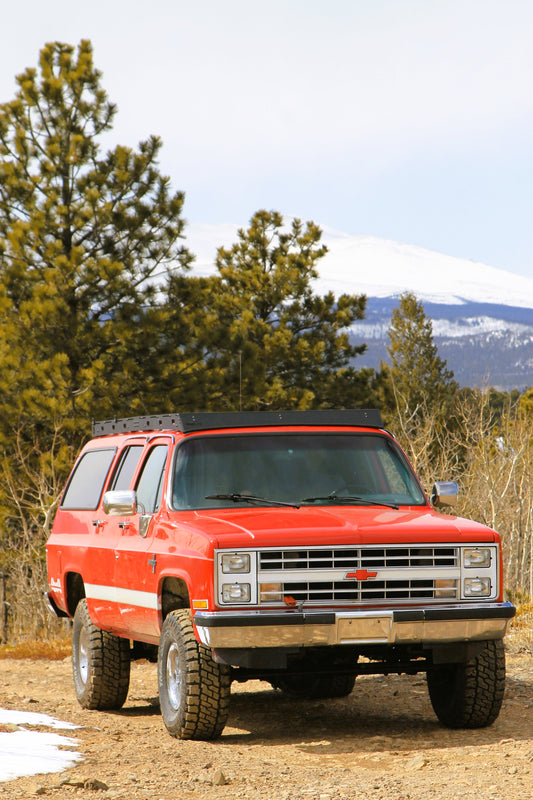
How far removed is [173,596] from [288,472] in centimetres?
122

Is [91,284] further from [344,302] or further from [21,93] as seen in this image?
[344,302]

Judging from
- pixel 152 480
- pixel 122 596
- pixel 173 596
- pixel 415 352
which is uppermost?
pixel 415 352

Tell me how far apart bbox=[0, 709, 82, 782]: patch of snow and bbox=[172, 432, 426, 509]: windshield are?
5.92ft

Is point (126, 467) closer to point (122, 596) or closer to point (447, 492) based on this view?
point (122, 596)

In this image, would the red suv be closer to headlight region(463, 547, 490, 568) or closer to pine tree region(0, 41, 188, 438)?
headlight region(463, 547, 490, 568)

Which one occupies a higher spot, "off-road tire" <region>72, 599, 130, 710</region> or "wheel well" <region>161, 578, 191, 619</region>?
"wheel well" <region>161, 578, 191, 619</region>

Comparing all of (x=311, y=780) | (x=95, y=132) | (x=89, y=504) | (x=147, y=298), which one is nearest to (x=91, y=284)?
(x=147, y=298)

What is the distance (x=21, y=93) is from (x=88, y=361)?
654 centimetres

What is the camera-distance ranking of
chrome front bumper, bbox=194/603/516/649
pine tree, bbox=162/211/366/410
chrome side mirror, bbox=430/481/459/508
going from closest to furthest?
chrome front bumper, bbox=194/603/516/649, chrome side mirror, bbox=430/481/459/508, pine tree, bbox=162/211/366/410

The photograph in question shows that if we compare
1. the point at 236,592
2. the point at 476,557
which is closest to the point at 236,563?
the point at 236,592

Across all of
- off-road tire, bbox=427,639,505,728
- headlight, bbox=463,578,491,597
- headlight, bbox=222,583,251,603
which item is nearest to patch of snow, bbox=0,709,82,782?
headlight, bbox=222,583,251,603

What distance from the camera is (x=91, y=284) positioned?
26.7 metres

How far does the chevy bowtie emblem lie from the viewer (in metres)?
7.44

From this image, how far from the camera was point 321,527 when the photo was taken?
748 centimetres
